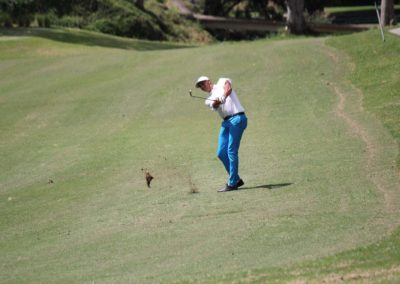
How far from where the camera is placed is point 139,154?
18.9 meters

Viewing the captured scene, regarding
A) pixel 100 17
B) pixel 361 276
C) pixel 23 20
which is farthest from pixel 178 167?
pixel 100 17

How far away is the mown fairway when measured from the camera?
10.7 metres

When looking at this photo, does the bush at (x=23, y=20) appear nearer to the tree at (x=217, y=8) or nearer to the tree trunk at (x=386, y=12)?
the tree trunk at (x=386, y=12)

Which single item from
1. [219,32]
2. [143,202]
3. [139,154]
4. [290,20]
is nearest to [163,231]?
[143,202]

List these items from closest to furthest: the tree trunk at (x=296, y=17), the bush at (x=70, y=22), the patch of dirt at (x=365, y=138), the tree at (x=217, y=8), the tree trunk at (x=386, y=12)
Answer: the patch of dirt at (x=365, y=138) < the tree trunk at (x=386, y=12) < the tree trunk at (x=296, y=17) < the bush at (x=70, y=22) < the tree at (x=217, y=8)

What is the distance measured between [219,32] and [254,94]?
36.2m

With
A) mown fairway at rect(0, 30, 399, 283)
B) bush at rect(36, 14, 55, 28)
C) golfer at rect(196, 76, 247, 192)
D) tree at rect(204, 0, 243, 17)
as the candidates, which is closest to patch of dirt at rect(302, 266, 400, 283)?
mown fairway at rect(0, 30, 399, 283)

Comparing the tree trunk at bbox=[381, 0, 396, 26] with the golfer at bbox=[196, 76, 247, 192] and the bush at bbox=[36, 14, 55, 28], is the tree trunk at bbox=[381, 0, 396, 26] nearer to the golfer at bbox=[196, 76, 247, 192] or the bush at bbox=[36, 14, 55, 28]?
the bush at bbox=[36, 14, 55, 28]

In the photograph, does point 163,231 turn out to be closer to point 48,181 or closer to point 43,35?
point 48,181

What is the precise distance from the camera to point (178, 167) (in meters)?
16.9

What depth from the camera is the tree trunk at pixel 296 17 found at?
45969 millimetres

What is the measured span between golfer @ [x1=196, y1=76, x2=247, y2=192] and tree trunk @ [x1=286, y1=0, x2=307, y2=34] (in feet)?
108

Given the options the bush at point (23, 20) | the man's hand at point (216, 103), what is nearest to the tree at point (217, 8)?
the bush at point (23, 20)

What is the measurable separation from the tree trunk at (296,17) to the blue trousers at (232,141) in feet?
108
